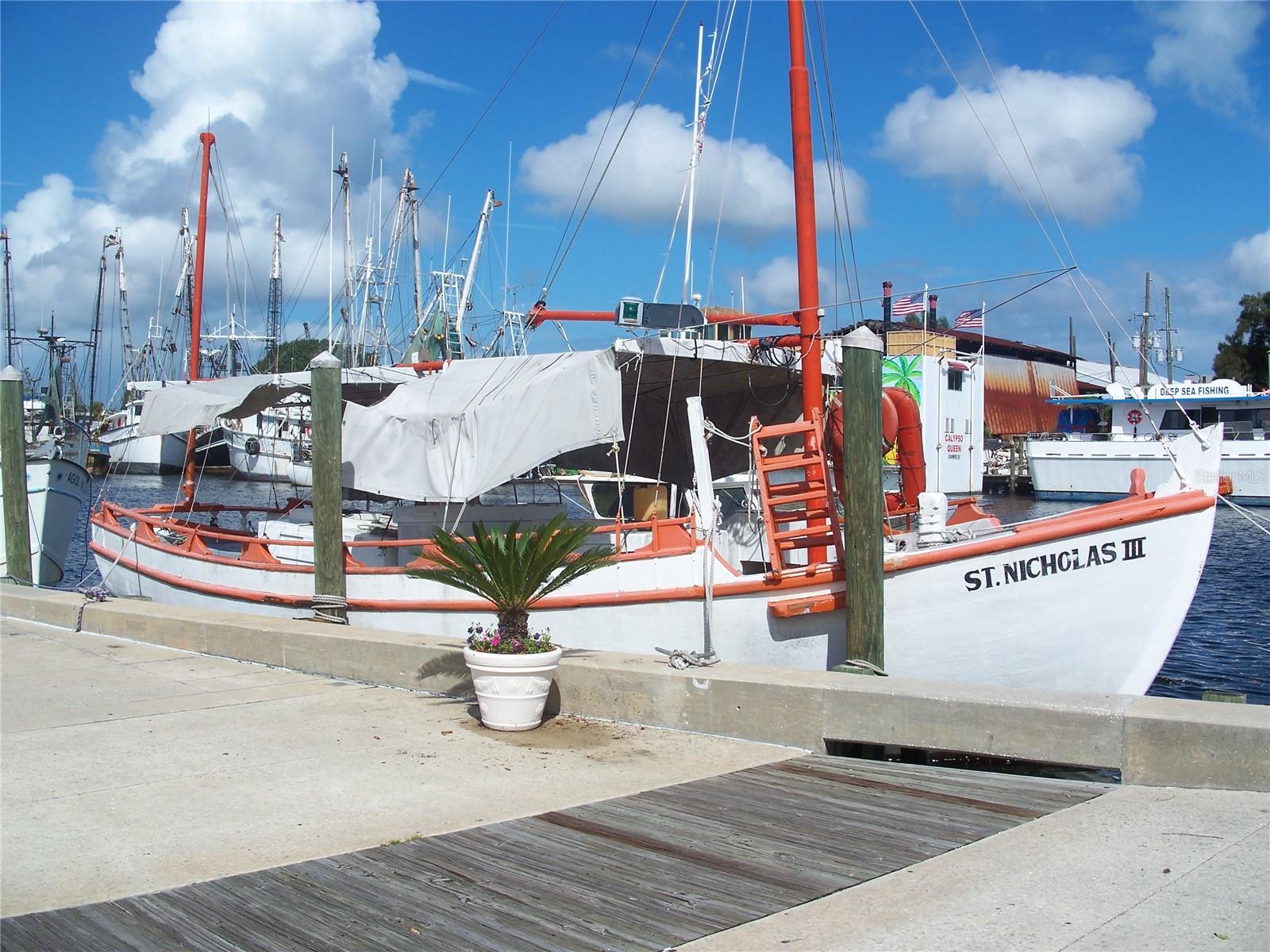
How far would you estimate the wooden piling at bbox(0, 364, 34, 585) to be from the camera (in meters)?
15.6

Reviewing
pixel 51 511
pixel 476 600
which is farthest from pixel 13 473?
pixel 476 600

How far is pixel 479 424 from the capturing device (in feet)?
41.0

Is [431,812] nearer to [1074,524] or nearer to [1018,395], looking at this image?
[1074,524]

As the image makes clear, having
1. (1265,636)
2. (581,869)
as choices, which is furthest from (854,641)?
(1265,636)

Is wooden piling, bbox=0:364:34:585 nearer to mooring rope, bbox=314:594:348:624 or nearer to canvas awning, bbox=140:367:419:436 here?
canvas awning, bbox=140:367:419:436

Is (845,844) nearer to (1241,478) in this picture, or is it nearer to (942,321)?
(1241,478)

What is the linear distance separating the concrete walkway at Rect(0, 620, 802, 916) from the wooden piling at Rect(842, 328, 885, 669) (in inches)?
82.6

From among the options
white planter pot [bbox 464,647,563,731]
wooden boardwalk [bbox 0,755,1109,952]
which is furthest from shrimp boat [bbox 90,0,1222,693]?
wooden boardwalk [bbox 0,755,1109,952]

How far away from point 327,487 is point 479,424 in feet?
6.11

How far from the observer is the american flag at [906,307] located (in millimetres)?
34562

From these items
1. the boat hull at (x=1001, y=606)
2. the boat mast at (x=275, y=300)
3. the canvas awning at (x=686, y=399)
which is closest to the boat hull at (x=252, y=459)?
the boat mast at (x=275, y=300)

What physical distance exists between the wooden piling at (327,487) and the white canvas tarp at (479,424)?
0.97 metres

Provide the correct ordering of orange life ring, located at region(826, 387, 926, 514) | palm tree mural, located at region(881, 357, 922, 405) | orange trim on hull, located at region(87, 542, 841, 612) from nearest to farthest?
1. orange trim on hull, located at region(87, 542, 841, 612)
2. orange life ring, located at region(826, 387, 926, 514)
3. palm tree mural, located at region(881, 357, 922, 405)

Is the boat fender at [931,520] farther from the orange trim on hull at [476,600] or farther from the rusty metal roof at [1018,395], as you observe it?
the rusty metal roof at [1018,395]
